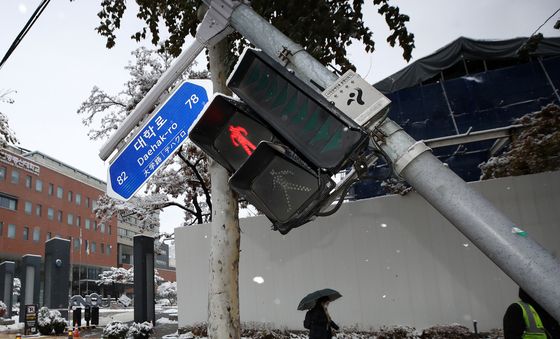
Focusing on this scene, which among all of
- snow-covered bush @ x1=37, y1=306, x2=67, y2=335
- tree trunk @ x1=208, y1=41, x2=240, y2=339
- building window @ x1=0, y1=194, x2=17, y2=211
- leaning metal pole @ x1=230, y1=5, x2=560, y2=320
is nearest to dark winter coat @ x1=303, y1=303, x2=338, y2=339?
tree trunk @ x1=208, y1=41, x2=240, y2=339

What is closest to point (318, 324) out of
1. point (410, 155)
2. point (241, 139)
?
point (241, 139)

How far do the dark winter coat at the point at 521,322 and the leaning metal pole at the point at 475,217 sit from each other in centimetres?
223

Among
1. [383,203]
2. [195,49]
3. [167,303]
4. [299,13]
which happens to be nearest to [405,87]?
[383,203]

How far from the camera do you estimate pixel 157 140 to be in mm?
3432

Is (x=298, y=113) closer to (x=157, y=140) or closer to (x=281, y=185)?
(x=281, y=185)

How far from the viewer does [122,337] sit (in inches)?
500

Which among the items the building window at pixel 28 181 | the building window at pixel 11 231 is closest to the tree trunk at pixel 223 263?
the building window at pixel 11 231

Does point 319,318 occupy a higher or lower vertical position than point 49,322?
higher

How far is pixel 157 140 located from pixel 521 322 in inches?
154

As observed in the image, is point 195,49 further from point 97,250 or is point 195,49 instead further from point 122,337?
point 97,250

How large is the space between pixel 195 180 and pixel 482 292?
14.5 metres

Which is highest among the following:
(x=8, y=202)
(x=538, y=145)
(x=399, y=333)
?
(x=8, y=202)

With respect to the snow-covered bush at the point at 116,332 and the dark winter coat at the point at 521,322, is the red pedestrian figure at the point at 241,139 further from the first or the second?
the snow-covered bush at the point at 116,332

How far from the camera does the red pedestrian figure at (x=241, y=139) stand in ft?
8.76
